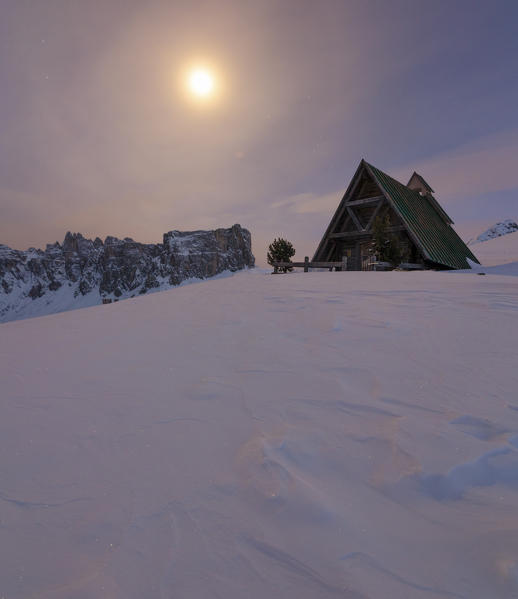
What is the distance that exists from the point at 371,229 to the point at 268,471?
12.6 m

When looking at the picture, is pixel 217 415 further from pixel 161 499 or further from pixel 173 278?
pixel 173 278

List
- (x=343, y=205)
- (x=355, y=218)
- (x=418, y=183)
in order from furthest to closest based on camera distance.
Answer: (x=418, y=183)
(x=343, y=205)
(x=355, y=218)

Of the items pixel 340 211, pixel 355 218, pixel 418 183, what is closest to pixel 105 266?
pixel 418 183

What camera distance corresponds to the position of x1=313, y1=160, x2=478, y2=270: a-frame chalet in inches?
439

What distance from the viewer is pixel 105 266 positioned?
461ft

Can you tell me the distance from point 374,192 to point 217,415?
14294 mm

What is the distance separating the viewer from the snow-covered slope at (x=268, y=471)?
874 mm

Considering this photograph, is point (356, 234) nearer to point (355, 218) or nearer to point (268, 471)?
point (355, 218)

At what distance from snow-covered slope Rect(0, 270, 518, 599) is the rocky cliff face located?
111 metres

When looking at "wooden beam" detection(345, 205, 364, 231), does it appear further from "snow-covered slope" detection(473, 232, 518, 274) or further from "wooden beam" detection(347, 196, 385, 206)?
"snow-covered slope" detection(473, 232, 518, 274)

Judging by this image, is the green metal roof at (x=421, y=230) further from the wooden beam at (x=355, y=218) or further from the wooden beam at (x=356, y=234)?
the wooden beam at (x=355, y=218)

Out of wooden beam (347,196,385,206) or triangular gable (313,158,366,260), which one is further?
triangular gable (313,158,366,260)

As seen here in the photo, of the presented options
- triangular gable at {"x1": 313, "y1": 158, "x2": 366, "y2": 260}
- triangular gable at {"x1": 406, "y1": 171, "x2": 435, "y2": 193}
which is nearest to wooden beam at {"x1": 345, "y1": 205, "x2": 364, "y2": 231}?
triangular gable at {"x1": 313, "y1": 158, "x2": 366, "y2": 260}

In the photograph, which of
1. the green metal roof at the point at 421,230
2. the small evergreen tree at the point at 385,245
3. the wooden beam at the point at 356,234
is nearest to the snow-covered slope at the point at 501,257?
the green metal roof at the point at 421,230
